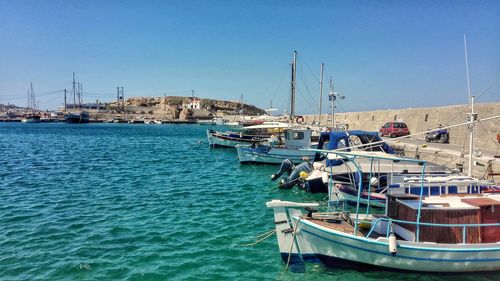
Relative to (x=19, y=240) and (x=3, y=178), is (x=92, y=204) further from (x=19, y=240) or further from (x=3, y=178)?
(x=3, y=178)

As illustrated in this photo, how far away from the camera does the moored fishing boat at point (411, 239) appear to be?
27.8 feet

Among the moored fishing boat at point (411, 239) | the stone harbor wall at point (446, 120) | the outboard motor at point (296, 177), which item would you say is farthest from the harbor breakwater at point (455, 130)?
the outboard motor at point (296, 177)

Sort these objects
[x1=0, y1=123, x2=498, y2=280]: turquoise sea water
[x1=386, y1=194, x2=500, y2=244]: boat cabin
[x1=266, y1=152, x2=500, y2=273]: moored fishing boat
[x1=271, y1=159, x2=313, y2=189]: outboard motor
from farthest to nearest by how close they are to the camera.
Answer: [x1=271, y1=159, x2=313, y2=189]: outboard motor → [x1=0, y1=123, x2=498, y2=280]: turquoise sea water → [x1=386, y1=194, x2=500, y2=244]: boat cabin → [x1=266, y1=152, x2=500, y2=273]: moored fishing boat

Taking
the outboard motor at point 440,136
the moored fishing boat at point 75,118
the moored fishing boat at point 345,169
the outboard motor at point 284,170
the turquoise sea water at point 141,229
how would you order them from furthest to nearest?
the moored fishing boat at point 75,118, the outboard motor at point 440,136, the outboard motor at point 284,170, the moored fishing boat at point 345,169, the turquoise sea water at point 141,229

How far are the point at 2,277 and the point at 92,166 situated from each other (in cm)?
2076

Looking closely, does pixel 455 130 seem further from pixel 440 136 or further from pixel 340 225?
pixel 340 225

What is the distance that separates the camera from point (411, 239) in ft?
29.1

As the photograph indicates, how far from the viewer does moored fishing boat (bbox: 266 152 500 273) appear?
8.47 meters

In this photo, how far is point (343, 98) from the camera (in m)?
44.6

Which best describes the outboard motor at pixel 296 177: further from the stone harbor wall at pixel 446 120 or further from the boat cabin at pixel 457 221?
the stone harbor wall at pixel 446 120

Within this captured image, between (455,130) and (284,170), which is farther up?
(455,130)

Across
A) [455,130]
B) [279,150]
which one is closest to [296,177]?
[279,150]

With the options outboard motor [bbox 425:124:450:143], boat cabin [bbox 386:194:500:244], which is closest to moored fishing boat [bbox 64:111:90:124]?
outboard motor [bbox 425:124:450:143]

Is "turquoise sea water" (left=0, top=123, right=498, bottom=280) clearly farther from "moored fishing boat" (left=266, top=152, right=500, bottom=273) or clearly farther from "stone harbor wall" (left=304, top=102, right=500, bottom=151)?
"stone harbor wall" (left=304, top=102, right=500, bottom=151)
